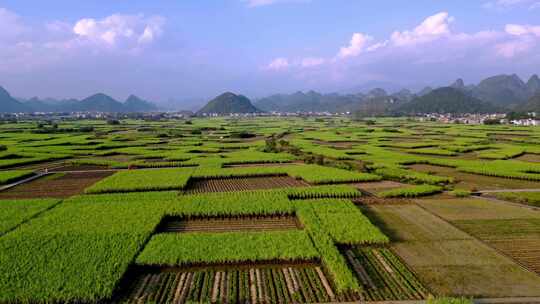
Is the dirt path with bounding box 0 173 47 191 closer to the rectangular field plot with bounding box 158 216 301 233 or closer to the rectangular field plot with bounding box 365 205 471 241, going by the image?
the rectangular field plot with bounding box 158 216 301 233

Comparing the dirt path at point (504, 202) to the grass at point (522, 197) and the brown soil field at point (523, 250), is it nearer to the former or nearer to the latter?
the grass at point (522, 197)

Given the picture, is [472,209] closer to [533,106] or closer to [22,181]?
[22,181]

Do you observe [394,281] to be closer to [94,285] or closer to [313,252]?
[313,252]

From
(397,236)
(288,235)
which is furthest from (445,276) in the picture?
(288,235)

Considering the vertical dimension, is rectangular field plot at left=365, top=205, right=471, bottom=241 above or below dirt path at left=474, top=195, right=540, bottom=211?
below

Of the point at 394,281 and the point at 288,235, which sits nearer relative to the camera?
the point at 394,281

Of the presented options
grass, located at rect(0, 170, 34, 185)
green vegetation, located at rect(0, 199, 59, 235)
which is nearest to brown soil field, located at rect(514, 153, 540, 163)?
green vegetation, located at rect(0, 199, 59, 235)

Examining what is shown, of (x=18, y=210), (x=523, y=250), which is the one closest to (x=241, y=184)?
(x=18, y=210)
